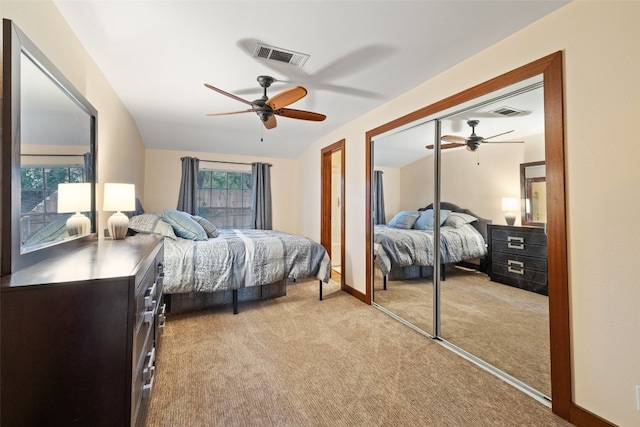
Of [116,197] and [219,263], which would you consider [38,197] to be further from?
[219,263]

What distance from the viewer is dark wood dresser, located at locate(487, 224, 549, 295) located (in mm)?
1781

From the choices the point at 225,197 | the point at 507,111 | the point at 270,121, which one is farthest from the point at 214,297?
the point at 507,111

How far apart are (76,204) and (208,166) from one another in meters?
3.84

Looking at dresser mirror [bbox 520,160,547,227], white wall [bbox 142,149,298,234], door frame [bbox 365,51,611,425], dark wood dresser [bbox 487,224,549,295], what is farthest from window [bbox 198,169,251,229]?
door frame [bbox 365,51,611,425]

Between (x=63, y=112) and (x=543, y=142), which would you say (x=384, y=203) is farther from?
(x=63, y=112)

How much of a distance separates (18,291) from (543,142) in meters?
2.61

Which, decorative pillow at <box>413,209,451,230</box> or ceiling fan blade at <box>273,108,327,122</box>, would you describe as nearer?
decorative pillow at <box>413,209,451,230</box>

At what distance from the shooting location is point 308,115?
2.72 metres

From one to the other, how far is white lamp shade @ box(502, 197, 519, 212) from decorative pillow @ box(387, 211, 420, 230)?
783mm

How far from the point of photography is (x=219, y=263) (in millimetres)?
2795

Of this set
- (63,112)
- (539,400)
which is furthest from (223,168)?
(539,400)

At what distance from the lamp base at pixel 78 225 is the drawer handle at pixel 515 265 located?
2.93 meters

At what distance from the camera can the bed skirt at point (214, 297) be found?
289 centimetres

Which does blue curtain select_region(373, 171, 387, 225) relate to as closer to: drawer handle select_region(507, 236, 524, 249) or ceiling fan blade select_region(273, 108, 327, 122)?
ceiling fan blade select_region(273, 108, 327, 122)
